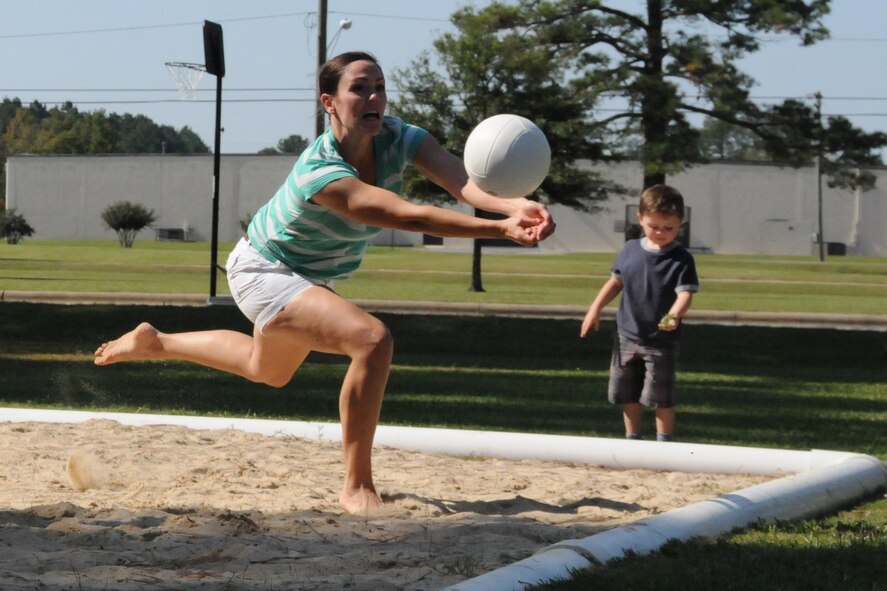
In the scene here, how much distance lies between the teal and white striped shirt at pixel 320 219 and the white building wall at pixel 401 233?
58429mm

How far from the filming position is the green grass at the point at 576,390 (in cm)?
455

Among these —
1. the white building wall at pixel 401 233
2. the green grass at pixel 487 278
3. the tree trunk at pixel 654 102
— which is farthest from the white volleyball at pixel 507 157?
the white building wall at pixel 401 233

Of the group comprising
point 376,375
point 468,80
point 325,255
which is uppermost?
point 468,80

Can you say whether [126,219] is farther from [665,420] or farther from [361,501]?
[361,501]

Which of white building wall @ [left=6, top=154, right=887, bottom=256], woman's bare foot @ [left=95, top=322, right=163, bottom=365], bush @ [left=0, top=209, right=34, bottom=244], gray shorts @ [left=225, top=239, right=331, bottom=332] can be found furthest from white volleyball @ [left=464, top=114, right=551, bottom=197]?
bush @ [left=0, top=209, right=34, bottom=244]

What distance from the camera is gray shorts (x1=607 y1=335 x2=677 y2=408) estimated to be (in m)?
7.69

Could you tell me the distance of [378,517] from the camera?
5.26 m

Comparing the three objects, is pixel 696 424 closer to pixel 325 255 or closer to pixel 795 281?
pixel 325 255

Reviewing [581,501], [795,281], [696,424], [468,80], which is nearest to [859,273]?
[795,281]

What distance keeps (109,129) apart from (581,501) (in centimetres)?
10950

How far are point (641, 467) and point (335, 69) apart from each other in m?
2.91

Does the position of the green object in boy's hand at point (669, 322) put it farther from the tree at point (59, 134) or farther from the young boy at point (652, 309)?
the tree at point (59, 134)

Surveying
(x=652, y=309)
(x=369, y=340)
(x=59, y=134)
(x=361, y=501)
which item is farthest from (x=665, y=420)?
(x=59, y=134)

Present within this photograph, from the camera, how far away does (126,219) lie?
64.4 metres
